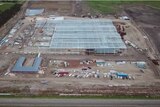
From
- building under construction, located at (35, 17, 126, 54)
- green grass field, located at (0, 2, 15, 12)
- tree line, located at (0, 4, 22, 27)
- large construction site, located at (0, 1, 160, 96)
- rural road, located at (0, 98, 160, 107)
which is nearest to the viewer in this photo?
rural road, located at (0, 98, 160, 107)

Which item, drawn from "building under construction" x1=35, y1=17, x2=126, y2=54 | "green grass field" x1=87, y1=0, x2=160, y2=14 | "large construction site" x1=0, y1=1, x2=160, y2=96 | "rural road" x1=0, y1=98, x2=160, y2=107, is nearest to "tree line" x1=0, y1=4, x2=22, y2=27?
"large construction site" x1=0, y1=1, x2=160, y2=96

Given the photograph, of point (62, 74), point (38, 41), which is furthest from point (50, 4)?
point (62, 74)

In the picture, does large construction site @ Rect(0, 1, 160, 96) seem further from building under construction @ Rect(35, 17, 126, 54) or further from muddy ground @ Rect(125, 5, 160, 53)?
muddy ground @ Rect(125, 5, 160, 53)

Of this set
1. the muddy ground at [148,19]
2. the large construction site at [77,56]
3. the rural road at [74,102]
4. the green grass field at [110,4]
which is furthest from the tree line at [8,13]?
the rural road at [74,102]

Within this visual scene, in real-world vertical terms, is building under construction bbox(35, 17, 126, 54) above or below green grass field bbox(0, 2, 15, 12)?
above

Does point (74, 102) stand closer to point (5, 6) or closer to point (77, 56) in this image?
point (77, 56)

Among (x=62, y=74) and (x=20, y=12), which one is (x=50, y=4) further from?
(x=62, y=74)
